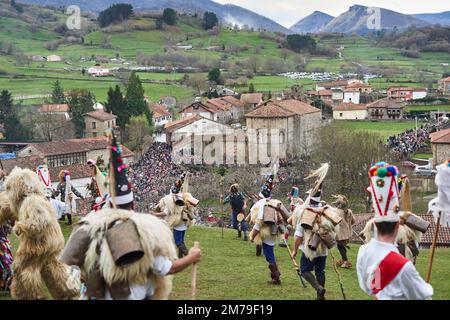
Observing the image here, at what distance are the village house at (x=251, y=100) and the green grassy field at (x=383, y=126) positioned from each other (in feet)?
51.2

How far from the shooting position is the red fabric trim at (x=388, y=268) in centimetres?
609

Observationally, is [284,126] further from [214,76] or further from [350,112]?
[214,76]

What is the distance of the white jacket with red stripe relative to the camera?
6.05 m

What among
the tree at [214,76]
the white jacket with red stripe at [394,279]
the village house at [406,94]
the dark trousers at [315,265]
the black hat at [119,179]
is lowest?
the village house at [406,94]

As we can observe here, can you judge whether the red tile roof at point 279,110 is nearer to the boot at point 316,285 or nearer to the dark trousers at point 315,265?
the dark trousers at point 315,265

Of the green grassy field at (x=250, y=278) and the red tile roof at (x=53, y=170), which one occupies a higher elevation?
the green grassy field at (x=250, y=278)

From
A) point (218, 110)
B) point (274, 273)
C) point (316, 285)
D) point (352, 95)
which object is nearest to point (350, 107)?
point (352, 95)

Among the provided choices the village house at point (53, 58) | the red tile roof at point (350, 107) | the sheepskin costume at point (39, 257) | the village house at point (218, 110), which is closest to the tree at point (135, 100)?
the village house at point (218, 110)

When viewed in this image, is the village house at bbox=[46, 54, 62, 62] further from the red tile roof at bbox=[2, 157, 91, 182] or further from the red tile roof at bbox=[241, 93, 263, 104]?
the red tile roof at bbox=[2, 157, 91, 182]

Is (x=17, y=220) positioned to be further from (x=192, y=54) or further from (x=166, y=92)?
(x=192, y=54)

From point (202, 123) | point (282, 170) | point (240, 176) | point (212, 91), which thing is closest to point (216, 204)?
point (240, 176)

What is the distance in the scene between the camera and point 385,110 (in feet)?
326

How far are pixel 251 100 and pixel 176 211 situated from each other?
90.6 metres
